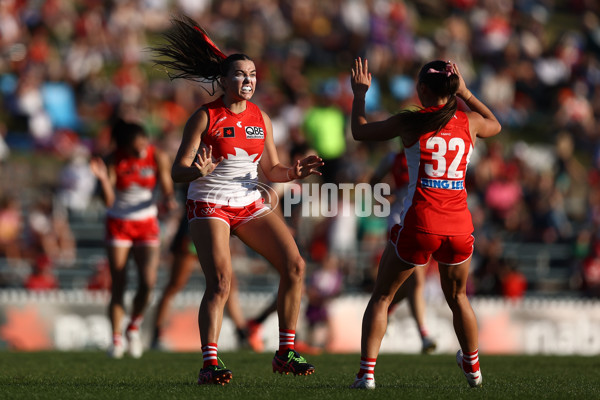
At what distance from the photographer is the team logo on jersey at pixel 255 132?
24.8ft

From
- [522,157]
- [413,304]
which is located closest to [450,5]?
[522,157]

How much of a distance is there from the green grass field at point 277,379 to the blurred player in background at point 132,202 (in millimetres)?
981

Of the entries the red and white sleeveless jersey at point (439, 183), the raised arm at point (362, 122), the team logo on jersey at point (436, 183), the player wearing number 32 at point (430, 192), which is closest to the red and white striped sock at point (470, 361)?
the player wearing number 32 at point (430, 192)

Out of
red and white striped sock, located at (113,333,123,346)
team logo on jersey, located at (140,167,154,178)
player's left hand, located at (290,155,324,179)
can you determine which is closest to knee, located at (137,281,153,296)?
red and white striped sock, located at (113,333,123,346)

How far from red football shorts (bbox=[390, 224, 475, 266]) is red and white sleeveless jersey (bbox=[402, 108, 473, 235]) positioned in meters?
0.04

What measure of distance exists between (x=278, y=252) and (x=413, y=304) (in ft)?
13.1

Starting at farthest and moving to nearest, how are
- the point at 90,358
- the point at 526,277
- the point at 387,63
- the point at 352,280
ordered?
the point at 387,63 → the point at 526,277 → the point at 352,280 → the point at 90,358

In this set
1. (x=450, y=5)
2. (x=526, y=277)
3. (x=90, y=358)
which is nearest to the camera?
(x=90, y=358)

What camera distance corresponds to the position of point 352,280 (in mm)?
16922

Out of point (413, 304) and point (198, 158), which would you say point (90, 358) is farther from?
→ point (198, 158)

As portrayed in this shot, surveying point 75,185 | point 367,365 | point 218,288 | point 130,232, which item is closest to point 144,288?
point 130,232

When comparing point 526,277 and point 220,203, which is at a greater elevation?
point 220,203

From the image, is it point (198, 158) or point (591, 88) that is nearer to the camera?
point (198, 158)

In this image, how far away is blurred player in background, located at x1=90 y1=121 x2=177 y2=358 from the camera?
10.7 m
